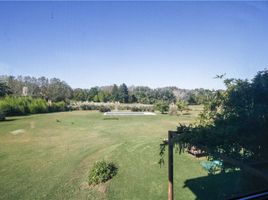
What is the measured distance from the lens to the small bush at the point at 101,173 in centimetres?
678

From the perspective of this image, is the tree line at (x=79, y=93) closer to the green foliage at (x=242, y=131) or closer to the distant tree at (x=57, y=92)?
the distant tree at (x=57, y=92)

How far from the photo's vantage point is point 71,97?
44.7m

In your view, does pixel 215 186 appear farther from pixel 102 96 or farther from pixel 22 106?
pixel 102 96

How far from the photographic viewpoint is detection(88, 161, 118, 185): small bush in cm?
678

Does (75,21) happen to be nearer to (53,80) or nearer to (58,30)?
(58,30)

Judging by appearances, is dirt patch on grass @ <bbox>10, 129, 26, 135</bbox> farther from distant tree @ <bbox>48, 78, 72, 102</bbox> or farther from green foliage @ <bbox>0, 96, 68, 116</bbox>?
distant tree @ <bbox>48, 78, 72, 102</bbox>

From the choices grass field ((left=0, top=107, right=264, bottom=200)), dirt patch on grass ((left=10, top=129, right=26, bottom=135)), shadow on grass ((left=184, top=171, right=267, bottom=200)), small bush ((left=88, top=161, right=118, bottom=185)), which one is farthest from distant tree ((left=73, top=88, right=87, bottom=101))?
shadow on grass ((left=184, top=171, right=267, bottom=200))

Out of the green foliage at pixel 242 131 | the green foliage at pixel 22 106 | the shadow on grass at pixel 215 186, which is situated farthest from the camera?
the green foliage at pixel 22 106

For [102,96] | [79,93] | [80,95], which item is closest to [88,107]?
[102,96]

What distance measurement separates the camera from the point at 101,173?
6.99 m

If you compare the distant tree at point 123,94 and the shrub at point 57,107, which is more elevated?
the distant tree at point 123,94

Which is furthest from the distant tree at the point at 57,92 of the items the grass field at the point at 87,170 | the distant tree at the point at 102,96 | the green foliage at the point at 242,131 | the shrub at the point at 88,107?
the green foliage at the point at 242,131

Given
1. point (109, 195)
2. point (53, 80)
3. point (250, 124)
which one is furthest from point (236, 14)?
point (53, 80)

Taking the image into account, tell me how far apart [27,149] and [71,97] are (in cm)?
3480
